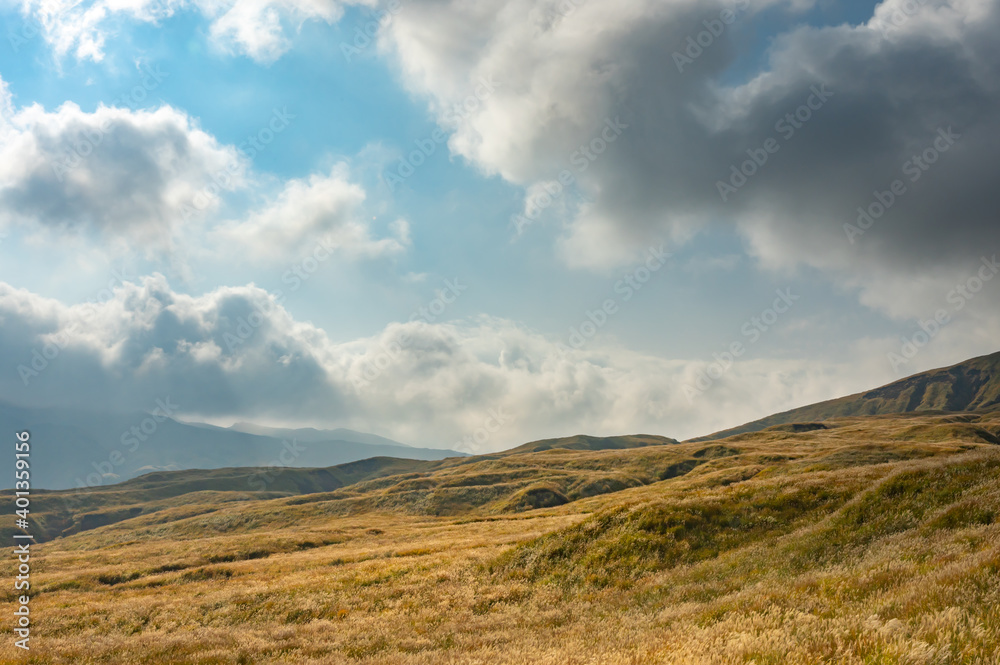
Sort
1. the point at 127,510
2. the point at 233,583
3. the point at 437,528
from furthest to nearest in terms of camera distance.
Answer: the point at 127,510 → the point at 437,528 → the point at 233,583

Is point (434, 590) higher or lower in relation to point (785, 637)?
lower

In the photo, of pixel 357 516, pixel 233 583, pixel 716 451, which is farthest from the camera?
pixel 716 451

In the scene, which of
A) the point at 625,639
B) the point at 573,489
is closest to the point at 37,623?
the point at 625,639

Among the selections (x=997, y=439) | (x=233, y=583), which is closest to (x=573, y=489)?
(x=233, y=583)

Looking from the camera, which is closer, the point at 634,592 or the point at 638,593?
the point at 638,593

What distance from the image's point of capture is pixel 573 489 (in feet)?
352

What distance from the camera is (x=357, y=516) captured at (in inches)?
4141

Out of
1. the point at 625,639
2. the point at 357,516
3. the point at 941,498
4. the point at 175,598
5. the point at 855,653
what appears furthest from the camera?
the point at 357,516

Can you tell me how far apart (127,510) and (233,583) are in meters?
192

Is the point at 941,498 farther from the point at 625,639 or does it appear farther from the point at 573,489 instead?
the point at 573,489

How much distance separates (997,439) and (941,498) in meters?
157

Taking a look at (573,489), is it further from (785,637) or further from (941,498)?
(785,637)

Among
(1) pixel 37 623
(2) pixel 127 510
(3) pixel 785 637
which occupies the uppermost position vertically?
(3) pixel 785 637

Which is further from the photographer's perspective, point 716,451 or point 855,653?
point 716,451
